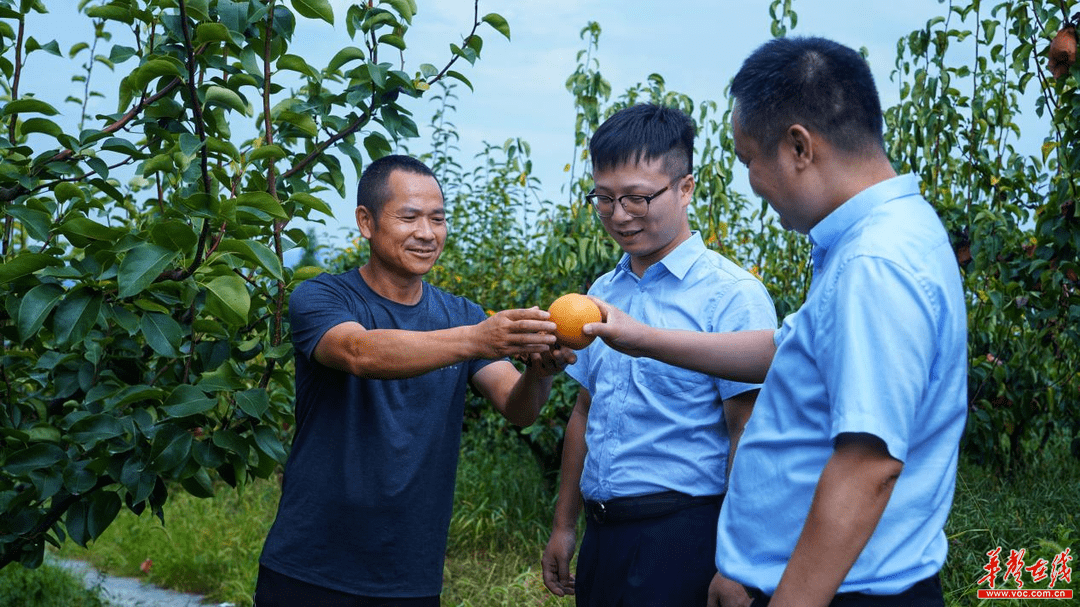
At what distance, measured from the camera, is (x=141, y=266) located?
2115 millimetres

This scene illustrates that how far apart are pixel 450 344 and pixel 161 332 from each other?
0.77m

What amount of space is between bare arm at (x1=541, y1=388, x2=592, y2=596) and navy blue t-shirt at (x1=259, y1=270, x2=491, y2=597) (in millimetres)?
295

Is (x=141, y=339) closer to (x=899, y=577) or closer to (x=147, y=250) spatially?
(x=147, y=250)

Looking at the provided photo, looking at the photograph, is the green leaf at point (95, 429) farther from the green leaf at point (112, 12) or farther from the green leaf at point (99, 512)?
the green leaf at point (112, 12)

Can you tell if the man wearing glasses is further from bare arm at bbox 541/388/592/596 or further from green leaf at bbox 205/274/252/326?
green leaf at bbox 205/274/252/326

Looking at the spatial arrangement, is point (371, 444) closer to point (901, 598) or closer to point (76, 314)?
point (76, 314)

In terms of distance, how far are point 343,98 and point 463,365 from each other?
809 millimetres

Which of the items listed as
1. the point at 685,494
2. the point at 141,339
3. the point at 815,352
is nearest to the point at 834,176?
the point at 815,352

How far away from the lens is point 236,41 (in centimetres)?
245

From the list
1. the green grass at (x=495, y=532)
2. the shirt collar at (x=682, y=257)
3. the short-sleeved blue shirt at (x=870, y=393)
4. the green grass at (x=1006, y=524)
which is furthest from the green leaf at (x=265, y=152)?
the green grass at (x=1006, y=524)

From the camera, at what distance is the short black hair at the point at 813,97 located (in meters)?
1.47

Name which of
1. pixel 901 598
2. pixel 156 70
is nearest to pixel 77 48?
pixel 156 70

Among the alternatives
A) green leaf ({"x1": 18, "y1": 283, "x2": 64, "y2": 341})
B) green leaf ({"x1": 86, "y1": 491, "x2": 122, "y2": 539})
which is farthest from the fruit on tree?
green leaf ({"x1": 86, "y1": 491, "x2": 122, "y2": 539})

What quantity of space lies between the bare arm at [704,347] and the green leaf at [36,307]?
128cm
